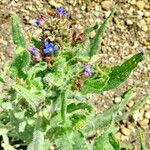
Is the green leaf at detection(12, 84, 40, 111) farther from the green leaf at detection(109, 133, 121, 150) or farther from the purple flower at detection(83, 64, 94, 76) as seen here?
the green leaf at detection(109, 133, 121, 150)

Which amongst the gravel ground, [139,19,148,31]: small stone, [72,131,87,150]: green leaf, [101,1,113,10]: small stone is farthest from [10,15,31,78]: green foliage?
[139,19,148,31]: small stone

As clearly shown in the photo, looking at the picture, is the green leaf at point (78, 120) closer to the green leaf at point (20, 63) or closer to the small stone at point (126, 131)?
the green leaf at point (20, 63)

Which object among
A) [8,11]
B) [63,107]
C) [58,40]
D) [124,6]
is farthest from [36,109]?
[124,6]

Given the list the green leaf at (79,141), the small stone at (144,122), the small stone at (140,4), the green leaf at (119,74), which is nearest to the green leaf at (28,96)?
the green leaf at (79,141)

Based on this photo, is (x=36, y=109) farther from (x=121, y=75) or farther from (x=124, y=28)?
(x=124, y=28)

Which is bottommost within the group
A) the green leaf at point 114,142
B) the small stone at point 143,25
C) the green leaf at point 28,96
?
the green leaf at point 114,142
